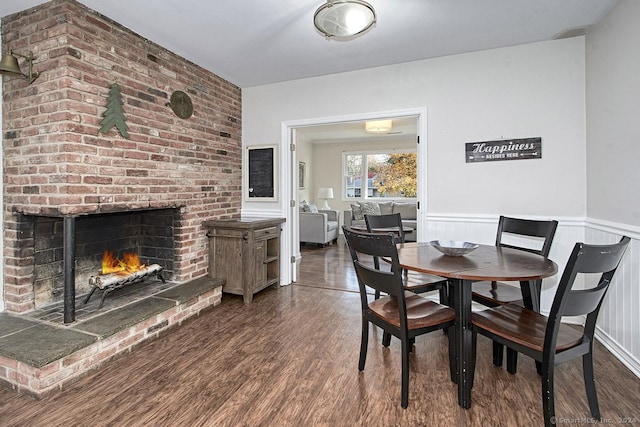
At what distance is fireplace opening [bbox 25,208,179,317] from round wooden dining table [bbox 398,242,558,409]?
2.41m

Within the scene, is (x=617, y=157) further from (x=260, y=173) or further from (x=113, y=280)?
(x=113, y=280)

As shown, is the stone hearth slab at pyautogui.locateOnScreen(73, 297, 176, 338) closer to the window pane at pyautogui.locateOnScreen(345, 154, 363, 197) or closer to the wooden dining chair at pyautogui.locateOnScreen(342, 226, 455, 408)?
the wooden dining chair at pyautogui.locateOnScreen(342, 226, 455, 408)

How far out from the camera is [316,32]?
2.69m

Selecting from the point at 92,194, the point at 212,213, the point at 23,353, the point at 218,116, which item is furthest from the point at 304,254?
the point at 23,353

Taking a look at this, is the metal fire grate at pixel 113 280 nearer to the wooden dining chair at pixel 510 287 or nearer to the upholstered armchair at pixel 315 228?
the wooden dining chair at pixel 510 287

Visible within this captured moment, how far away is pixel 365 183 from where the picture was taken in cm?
847

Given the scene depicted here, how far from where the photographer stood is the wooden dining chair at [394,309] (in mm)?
1673

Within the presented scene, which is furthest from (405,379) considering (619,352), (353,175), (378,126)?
(353,175)

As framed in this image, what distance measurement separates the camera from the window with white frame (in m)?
8.09

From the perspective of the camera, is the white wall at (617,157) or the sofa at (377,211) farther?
the sofa at (377,211)

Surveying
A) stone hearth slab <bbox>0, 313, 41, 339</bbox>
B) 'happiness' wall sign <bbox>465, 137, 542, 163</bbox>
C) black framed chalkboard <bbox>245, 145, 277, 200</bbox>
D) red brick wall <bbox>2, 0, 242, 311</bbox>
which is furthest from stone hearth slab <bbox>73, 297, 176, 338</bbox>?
'happiness' wall sign <bbox>465, 137, 542, 163</bbox>

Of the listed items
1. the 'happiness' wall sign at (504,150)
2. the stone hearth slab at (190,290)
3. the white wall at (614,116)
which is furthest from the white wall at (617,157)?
the stone hearth slab at (190,290)

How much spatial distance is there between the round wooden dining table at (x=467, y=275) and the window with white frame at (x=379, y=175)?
245 inches

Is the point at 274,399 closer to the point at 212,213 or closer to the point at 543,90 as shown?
the point at 212,213
